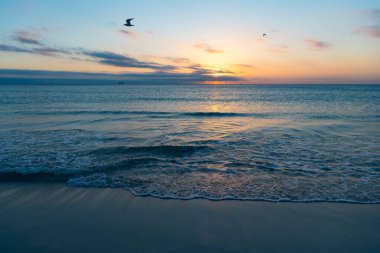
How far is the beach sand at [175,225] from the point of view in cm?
487

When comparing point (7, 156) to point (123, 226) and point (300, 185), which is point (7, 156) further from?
point (300, 185)

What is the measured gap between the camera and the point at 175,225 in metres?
5.60

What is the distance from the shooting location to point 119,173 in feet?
29.2

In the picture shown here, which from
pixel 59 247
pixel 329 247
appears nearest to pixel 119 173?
pixel 59 247

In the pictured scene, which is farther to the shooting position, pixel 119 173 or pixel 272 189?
pixel 119 173

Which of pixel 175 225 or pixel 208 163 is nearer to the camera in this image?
pixel 175 225

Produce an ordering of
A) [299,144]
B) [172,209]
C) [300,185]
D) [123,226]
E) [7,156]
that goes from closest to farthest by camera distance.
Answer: [123,226]
[172,209]
[300,185]
[7,156]
[299,144]

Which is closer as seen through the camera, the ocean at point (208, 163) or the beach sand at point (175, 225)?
the beach sand at point (175, 225)

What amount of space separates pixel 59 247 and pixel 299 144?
11.2 metres

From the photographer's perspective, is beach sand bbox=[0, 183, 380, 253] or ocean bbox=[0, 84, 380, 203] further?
ocean bbox=[0, 84, 380, 203]

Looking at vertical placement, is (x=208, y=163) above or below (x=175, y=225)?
above

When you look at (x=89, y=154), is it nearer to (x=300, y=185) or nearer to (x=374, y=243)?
(x=300, y=185)

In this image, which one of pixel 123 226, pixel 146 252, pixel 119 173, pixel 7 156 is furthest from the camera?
pixel 7 156

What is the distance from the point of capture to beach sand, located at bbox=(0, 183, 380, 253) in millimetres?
4867
